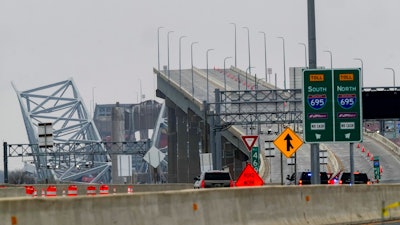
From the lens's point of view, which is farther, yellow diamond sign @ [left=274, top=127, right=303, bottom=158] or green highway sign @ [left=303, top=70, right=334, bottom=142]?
yellow diamond sign @ [left=274, top=127, right=303, bottom=158]

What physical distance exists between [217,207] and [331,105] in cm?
1398

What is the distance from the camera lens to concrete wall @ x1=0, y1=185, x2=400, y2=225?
66.7 ft

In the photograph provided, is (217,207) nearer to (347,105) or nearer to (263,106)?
(347,105)

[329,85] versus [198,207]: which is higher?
[329,85]

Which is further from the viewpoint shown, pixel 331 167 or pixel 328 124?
pixel 331 167

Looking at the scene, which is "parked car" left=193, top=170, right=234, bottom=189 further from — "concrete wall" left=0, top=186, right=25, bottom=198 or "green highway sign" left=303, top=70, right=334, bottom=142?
"green highway sign" left=303, top=70, right=334, bottom=142

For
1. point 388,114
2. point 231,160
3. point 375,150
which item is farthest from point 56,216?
point 231,160

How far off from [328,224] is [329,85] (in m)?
9.00

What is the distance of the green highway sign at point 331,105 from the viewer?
129 feet

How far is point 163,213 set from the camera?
2395 cm

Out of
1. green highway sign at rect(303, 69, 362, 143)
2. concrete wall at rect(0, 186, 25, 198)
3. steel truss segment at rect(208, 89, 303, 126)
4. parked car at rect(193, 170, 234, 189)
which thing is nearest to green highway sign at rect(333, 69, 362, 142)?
green highway sign at rect(303, 69, 362, 143)

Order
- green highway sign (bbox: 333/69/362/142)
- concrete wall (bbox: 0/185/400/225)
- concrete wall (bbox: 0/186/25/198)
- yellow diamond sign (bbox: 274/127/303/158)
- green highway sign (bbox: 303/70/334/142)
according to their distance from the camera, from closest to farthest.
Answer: concrete wall (bbox: 0/185/400/225), green highway sign (bbox: 303/70/334/142), green highway sign (bbox: 333/69/362/142), yellow diamond sign (bbox: 274/127/303/158), concrete wall (bbox: 0/186/25/198)

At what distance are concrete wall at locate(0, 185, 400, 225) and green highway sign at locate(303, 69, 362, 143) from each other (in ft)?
12.6

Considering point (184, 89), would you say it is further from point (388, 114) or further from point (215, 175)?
point (215, 175)
